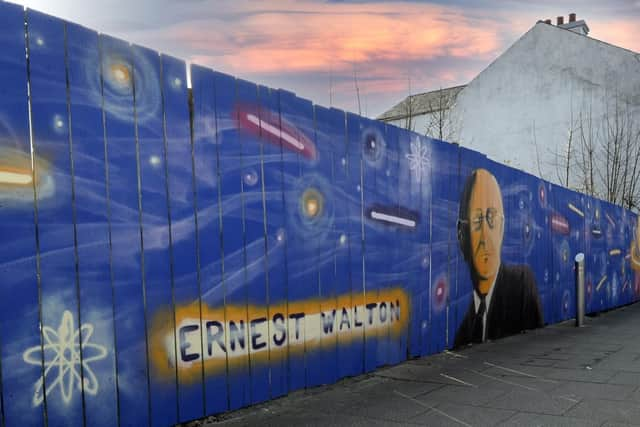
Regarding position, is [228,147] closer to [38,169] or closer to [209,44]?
[38,169]

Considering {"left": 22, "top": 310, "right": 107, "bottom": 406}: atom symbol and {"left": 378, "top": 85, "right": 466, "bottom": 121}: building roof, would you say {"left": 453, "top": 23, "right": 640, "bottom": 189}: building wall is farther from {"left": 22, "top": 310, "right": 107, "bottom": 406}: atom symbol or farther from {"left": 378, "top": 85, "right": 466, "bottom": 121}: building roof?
{"left": 22, "top": 310, "right": 107, "bottom": 406}: atom symbol

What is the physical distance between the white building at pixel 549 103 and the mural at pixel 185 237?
60.5 feet

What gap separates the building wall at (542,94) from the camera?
80.1 ft

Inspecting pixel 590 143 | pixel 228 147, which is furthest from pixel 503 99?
pixel 228 147

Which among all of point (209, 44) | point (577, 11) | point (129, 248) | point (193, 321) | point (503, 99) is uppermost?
point (577, 11)

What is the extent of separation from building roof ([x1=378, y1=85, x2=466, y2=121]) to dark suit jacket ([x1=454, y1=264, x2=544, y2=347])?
19646 millimetres

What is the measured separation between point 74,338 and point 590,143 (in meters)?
24.0

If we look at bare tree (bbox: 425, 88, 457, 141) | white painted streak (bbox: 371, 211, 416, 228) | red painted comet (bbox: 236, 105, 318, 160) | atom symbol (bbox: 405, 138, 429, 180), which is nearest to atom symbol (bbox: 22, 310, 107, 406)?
red painted comet (bbox: 236, 105, 318, 160)

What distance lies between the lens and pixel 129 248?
11.8 feet

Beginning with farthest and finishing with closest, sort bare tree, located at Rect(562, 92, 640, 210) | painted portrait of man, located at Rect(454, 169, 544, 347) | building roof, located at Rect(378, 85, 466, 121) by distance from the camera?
building roof, located at Rect(378, 85, 466, 121) → bare tree, located at Rect(562, 92, 640, 210) → painted portrait of man, located at Rect(454, 169, 544, 347)

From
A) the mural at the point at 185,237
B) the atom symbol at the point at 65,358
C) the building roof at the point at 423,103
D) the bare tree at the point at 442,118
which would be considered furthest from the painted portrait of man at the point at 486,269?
the building roof at the point at 423,103

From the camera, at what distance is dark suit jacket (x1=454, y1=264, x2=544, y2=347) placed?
765 cm

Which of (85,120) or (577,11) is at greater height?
(577,11)

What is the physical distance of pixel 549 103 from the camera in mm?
25625
